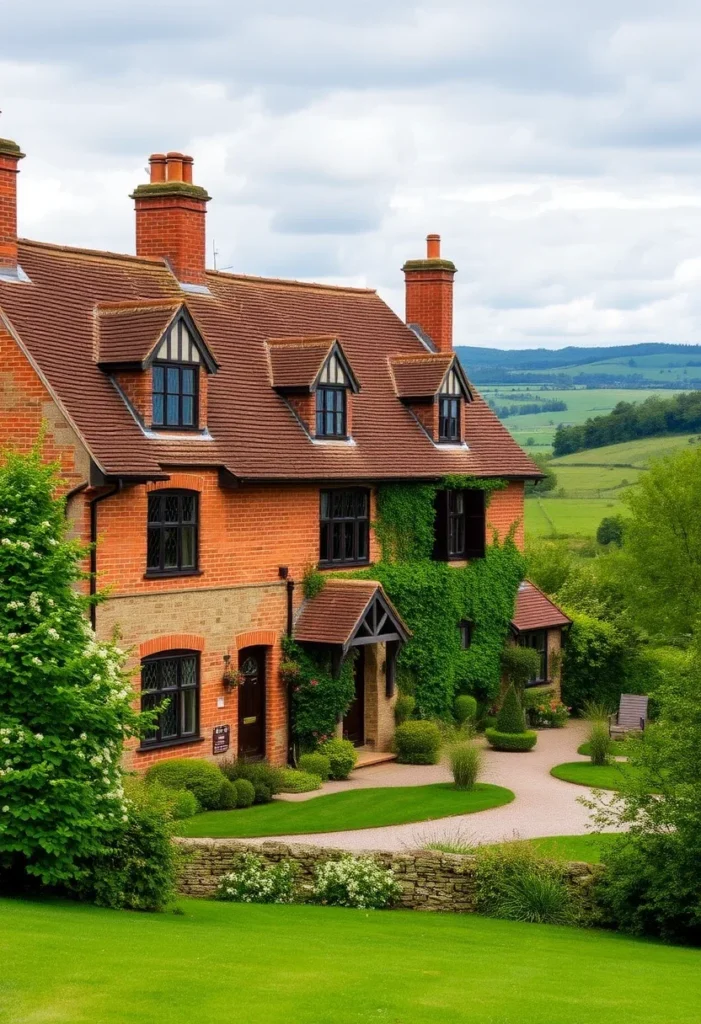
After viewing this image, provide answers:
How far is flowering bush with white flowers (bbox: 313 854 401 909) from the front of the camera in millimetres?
21281

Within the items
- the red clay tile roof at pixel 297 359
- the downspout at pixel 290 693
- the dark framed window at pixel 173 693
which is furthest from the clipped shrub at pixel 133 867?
the red clay tile roof at pixel 297 359

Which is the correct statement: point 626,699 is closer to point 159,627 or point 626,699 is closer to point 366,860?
point 159,627

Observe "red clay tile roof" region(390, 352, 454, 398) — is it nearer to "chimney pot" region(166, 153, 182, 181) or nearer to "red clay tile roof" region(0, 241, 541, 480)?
"red clay tile roof" region(0, 241, 541, 480)

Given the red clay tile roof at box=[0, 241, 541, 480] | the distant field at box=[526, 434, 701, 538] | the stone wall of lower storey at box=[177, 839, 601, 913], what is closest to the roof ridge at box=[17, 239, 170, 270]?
the red clay tile roof at box=[0, 241, 541, 480]

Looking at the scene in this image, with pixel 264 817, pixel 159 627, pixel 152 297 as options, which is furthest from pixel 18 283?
pixel 264 817

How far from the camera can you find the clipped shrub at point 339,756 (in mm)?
31359

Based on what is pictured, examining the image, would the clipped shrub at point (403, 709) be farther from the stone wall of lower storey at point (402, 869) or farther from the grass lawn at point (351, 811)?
the stone wall of lower storey at point (402, 869)

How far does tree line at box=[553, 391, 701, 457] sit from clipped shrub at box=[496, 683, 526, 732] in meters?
95.8

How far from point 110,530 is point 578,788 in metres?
11.4

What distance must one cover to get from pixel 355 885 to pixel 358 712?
13.0 meters

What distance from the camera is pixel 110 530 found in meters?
27.5

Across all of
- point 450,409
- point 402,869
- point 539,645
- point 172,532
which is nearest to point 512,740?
point 539,645

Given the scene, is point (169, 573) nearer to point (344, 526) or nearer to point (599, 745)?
point (344, 526)

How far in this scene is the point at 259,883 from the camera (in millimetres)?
21500
